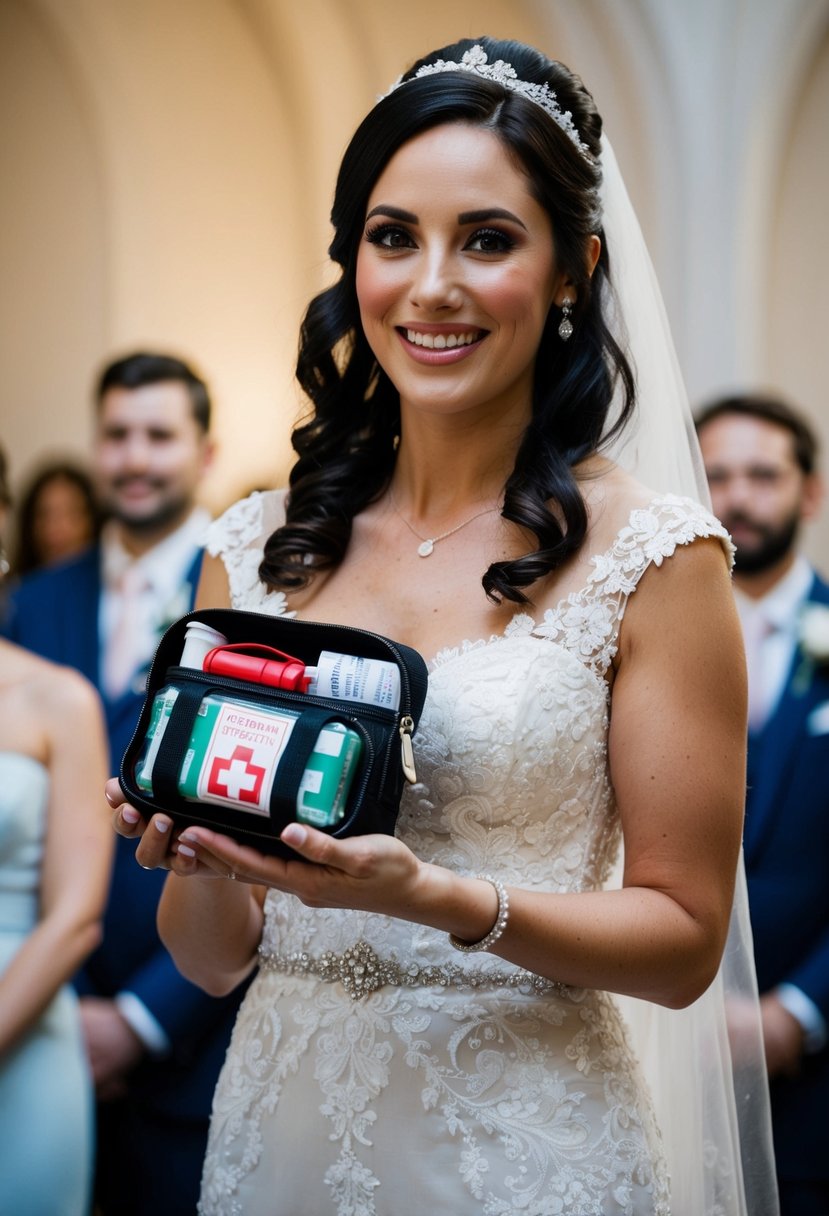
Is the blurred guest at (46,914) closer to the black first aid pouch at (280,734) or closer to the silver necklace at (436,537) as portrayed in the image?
the silver necklace at (436,537)

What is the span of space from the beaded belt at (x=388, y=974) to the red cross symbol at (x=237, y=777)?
43 cm

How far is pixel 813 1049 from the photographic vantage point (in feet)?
10.3

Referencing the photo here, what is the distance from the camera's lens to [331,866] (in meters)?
1.35

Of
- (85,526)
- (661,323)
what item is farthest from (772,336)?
(661,323)

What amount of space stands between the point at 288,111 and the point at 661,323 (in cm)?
383

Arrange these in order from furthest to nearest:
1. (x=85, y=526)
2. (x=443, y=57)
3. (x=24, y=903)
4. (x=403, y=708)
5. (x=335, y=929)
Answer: (x=85, y=526) < (x=24, y=903) < (x=443, y=57) < (x=335, y=929) < (x=403, y=708)

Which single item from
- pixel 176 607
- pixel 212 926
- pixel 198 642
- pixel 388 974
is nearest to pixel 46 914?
pixel 176 607

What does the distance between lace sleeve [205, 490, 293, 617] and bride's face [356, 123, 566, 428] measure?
350mm

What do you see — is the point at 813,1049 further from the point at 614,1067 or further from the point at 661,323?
the point at 661,323

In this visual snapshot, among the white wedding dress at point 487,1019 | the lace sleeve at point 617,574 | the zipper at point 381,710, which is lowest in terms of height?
the white wedding dress at point 487,1019

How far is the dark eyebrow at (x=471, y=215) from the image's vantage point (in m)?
1.69

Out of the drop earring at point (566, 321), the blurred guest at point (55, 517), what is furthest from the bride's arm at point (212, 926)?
the blurred guest at point (55, 517)

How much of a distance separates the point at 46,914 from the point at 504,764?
1.68 meters

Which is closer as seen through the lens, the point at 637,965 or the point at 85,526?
the point at 637,965
